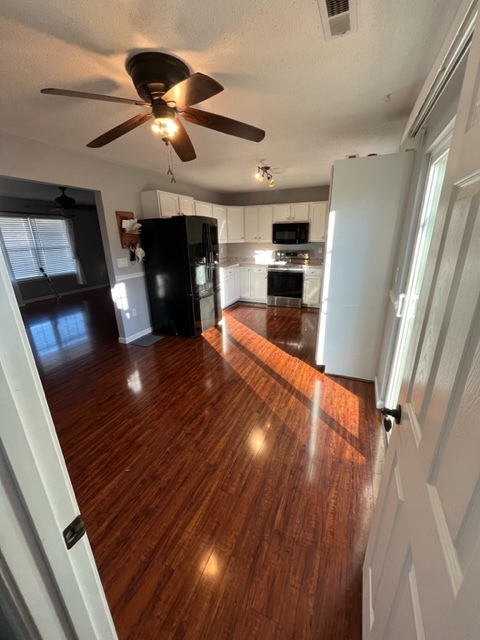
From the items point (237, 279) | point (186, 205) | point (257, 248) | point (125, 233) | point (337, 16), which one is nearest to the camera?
point (337, 16)

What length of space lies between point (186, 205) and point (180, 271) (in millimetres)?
1349

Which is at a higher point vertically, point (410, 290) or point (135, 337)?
point (410, 290)

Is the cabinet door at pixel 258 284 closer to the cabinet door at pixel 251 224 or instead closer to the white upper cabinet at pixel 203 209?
the cabinet door at pixel 251 224

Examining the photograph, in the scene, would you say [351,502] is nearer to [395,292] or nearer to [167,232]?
[395,292]

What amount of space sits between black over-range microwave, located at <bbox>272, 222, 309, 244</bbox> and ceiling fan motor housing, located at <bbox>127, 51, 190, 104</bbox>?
410cm

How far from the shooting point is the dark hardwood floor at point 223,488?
3.71ft

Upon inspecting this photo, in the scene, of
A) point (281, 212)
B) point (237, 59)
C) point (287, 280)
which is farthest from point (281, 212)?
point (237, 59)

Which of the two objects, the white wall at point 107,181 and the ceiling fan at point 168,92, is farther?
the white wall at point 107,181

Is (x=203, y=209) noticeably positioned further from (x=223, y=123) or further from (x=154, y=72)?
(x=154, y=72)

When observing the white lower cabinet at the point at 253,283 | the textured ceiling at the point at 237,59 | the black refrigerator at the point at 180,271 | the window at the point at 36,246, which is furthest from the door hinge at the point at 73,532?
the window at the point at 36,246

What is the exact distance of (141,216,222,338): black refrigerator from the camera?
369cm

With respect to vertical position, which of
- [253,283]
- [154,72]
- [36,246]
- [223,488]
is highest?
[154,72]

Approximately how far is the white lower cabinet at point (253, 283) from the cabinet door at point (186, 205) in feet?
5.69

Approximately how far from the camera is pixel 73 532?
1.99ft
